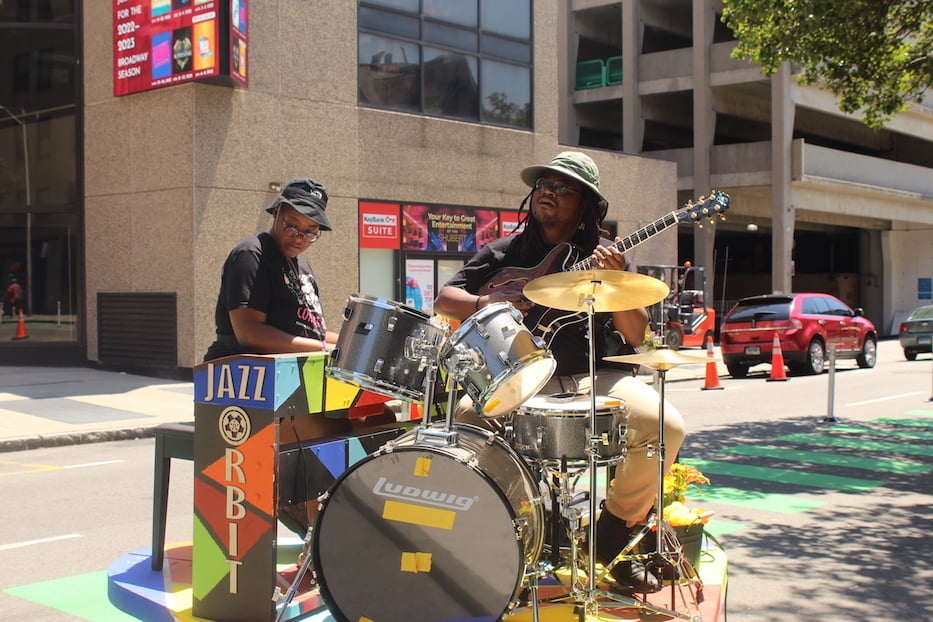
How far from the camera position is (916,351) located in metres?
24.6

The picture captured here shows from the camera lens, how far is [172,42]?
1631 centimetres

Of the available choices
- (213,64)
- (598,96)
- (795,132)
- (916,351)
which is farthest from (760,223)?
(213,64)

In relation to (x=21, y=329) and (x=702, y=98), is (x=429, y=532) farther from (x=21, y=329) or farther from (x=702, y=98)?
(x=702, y=98)

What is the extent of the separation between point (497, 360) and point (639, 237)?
1.04 m

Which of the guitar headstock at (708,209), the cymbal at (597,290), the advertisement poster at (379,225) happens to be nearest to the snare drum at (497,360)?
the cymbal at (597,290)

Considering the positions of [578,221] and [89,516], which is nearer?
[578,221]

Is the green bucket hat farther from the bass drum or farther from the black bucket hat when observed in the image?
the bass drum

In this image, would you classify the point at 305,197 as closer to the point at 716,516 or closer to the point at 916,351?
the point at 716,516

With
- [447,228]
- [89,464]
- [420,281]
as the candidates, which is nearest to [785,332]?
[447,228]

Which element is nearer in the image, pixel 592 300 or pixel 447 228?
pixel 592 300

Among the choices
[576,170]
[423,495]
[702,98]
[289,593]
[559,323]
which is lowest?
[289,593]

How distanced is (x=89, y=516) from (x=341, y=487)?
14.5ft

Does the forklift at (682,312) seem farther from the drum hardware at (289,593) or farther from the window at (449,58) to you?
the drum hardware at (289,593)

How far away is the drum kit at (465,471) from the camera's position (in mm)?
3592
